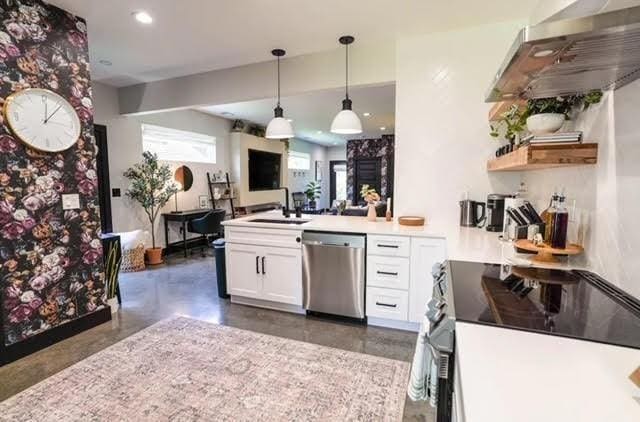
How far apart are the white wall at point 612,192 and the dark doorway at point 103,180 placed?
17.0 feet

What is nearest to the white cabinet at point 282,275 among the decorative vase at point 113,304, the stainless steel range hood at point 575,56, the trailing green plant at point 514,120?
the decorative vase at point 113,304

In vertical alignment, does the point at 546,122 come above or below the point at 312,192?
above

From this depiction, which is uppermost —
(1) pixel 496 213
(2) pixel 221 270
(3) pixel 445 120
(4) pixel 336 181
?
(3) pixel 445 120

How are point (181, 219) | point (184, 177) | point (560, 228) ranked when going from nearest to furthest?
point (560, 228), point (181, 219), point (184, 177)

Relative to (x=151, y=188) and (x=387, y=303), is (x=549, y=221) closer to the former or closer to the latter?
(x=387, y=303)

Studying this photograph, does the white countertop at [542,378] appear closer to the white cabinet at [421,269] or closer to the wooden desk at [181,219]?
the white cabinet at [421,269]

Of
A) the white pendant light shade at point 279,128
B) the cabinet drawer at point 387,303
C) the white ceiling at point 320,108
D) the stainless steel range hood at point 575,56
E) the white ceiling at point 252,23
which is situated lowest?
the cabinet drawer at point 387,303

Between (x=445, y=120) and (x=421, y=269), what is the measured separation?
1.41 m

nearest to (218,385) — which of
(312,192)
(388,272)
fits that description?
(388,272)

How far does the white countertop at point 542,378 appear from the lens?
2.00 feet

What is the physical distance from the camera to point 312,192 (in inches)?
403

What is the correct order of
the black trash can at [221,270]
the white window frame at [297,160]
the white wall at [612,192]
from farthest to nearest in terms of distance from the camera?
the white window frame at [297,160], the black trash can at [221,270], the white wall at [612,192]

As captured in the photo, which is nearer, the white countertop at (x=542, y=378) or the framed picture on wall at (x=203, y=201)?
the white countertop at (x=542, y=378)

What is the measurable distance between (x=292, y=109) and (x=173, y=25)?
125 inches
